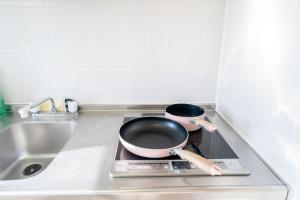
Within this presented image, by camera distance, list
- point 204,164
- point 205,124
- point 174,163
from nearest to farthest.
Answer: point 204,164, point 174,163, point 205,124

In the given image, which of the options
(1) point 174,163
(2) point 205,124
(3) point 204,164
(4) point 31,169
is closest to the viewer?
(3) point 204,164

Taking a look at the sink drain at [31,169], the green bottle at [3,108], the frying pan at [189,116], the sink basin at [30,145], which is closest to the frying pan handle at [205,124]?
the frying pan at [189,116]

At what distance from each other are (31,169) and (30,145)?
5.3 inches

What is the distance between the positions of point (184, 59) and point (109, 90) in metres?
0.44

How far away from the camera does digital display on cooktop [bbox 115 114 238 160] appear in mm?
761

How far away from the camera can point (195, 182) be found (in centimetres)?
64

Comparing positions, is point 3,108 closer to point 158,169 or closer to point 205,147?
point 158,169

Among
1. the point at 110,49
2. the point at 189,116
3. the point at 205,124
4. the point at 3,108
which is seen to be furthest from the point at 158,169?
the point at 3,108

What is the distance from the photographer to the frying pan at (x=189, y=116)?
0.85 metres

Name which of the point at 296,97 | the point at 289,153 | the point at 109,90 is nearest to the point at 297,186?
the point at 289,153

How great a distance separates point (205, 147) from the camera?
0.84 m

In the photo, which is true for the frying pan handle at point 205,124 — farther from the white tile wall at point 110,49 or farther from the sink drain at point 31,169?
the sink drain at point 31,169

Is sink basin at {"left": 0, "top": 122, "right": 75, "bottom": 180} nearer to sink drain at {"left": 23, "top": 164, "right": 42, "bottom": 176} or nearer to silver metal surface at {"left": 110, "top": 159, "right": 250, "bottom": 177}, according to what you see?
sink drain at {"left": 23, "top": 164, "right": 42, "bottom": 176}

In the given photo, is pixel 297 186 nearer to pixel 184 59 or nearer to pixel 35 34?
pixel 184 59
